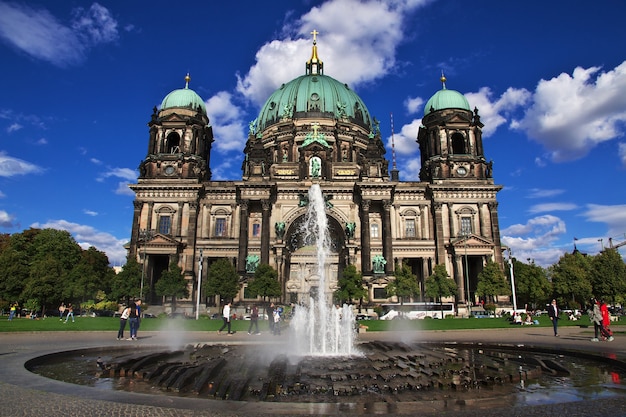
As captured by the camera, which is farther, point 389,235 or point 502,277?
point 389,235

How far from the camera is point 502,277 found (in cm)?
5134

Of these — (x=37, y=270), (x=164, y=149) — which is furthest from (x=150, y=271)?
(x=164, y=149)

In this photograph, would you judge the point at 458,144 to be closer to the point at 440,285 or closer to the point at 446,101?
the point at 446,101

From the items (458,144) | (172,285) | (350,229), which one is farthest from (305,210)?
(458,144)

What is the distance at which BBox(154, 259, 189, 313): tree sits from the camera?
4984 centimetres

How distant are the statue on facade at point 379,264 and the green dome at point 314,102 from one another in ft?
84.8

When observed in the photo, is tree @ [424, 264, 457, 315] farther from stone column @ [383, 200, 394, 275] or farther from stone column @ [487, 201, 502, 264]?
stone column @ [487, 201, 502, 264]

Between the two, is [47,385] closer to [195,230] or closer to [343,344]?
[343,344]

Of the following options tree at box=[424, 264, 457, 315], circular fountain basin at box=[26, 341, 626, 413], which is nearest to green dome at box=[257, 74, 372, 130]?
tree at box=[424, 264, 457, 315]

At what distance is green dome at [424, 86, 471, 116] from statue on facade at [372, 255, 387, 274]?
2534cm

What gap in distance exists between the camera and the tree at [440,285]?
49.7 m

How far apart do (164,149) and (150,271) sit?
1719cm

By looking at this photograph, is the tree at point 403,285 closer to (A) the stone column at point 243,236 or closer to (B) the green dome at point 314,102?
(A) the stone column at point 243,236

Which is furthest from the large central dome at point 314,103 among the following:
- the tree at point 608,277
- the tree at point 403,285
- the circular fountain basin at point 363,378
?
the circular fountain basin at point 363,378
